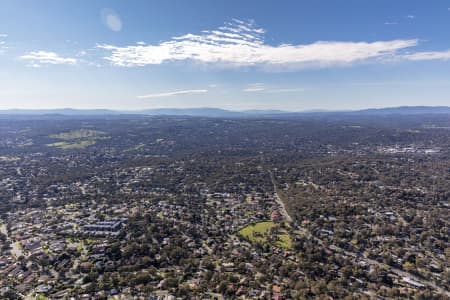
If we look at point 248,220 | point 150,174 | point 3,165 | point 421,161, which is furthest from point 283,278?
point 3,165

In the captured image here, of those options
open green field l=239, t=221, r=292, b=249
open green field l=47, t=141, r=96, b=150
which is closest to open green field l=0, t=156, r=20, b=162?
open green field l=47, t=141, r=96, b=150

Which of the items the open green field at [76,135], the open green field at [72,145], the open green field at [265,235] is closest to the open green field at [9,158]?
the open green field at [72,145]

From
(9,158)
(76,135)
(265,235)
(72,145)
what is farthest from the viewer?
(76,135)

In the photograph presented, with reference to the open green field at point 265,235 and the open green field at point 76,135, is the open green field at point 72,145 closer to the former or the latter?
the open green field at point 76,135

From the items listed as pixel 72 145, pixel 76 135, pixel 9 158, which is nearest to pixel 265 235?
pixel 9 158

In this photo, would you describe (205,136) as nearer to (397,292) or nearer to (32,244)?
(32,244)

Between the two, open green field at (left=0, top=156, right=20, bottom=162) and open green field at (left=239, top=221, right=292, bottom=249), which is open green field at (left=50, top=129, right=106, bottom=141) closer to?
open green field at (left=0, top=156, right=20, bottom=162)

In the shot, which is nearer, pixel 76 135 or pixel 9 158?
pixel 9 158

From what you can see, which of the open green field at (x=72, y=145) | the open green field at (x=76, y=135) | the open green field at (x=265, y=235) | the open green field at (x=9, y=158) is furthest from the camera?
the open green field at (x=76, y=135)

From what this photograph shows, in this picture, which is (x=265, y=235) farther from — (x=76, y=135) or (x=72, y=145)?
(x=76, y=135)
